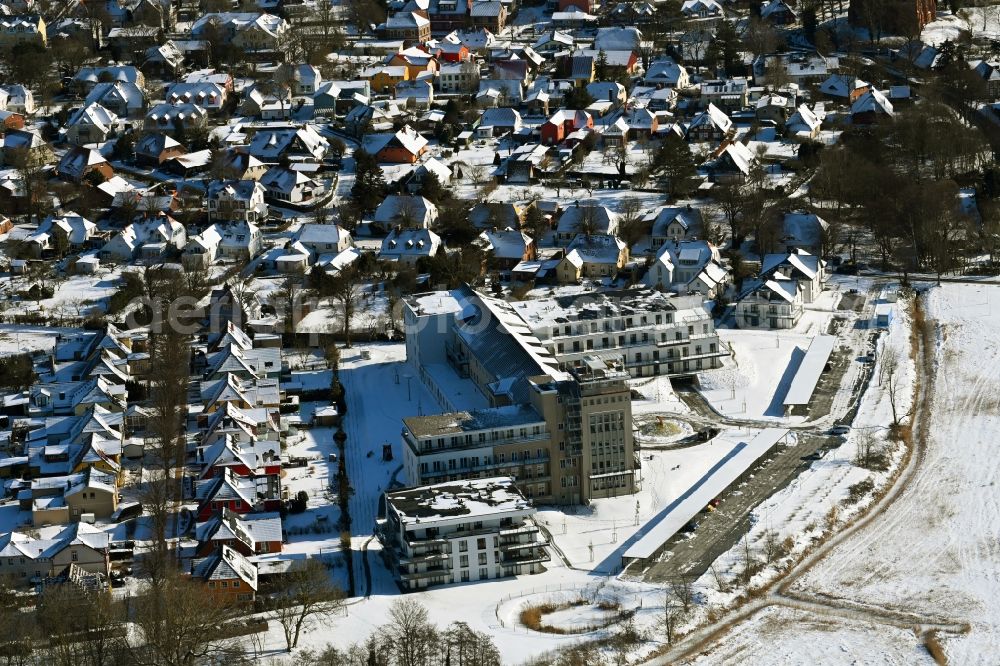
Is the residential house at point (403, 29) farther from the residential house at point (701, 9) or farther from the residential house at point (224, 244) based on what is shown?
the residential house at point (224, 244)

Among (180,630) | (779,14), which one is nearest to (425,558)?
(180,630)

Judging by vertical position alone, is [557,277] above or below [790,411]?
above

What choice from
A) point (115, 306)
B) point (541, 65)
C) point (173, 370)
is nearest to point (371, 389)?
point (173, 370)

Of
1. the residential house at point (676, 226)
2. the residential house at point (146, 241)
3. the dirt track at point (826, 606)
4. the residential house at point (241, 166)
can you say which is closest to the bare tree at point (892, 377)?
the dirt track at point (826, 606)

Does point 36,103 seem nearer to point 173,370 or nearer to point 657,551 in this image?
point 173,370

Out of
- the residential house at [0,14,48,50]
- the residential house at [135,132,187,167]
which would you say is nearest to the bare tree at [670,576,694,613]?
the residential house at [135,132,187,167]

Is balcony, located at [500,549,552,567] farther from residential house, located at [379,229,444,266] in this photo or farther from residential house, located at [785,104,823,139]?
residential house, located at [785,104,823,139]
